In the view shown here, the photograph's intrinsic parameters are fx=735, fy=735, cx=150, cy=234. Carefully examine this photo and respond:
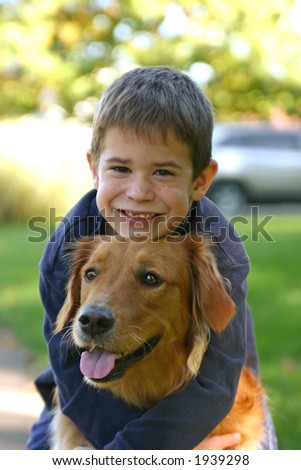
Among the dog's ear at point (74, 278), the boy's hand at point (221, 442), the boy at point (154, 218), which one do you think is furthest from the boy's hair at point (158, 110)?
the boy's hand at point (221, 442)

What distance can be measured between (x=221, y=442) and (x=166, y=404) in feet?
1.14

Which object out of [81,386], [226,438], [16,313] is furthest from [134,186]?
[16,313]

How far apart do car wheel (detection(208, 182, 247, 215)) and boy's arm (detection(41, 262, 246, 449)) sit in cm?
1697

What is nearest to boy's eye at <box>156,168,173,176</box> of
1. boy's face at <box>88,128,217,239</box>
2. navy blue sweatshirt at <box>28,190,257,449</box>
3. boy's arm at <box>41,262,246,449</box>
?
boy's face at <box>88,128,217,239</box>

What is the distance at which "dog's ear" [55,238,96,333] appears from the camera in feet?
10.1

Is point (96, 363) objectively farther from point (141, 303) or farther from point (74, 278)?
point (74, 278)

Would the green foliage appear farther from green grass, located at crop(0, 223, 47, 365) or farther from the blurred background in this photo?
green grass, located at crop(0, 223, 47, 365)

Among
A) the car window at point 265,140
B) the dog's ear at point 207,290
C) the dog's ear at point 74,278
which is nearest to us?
the dog's ear at point 207,290

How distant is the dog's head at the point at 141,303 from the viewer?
276 centimetres

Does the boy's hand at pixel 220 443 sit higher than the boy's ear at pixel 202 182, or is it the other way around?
the boy's ear at pixel 202 182

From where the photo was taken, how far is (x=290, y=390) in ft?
17.4

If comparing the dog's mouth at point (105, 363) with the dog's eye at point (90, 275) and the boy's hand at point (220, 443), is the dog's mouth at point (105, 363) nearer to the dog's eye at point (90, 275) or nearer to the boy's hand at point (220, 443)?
the dog's eye at point (90, 275)

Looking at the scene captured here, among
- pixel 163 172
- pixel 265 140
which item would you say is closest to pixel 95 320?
pixel 163 172

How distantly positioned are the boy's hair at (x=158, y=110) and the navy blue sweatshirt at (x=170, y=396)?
266 millimetres
